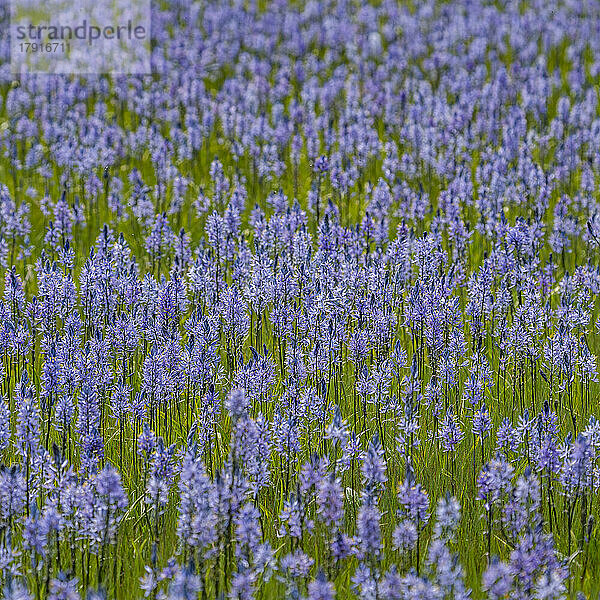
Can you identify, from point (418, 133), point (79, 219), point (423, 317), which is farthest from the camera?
point (418, 133)

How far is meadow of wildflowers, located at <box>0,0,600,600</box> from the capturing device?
404cm

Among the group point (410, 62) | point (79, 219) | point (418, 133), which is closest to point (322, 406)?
point (79, 219)

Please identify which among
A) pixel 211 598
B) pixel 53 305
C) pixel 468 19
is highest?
pixel 468 19

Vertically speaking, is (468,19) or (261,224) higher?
(468,19)

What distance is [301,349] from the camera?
19.8ft

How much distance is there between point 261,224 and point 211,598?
3.87 metres

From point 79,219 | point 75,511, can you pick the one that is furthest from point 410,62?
point 75,511

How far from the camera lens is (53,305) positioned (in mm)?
6074

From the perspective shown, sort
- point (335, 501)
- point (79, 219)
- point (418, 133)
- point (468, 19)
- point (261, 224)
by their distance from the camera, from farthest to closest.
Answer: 1. point (468, 19)
2. point (418, 133)
3. point (79, 219)
4. point (261, 224)
5. point (335, 501)

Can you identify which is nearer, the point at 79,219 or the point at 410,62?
the point at 79,219

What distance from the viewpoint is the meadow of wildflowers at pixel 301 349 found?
13.3ft

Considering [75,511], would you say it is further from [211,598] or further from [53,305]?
[53,305]

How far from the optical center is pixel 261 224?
24.4ft

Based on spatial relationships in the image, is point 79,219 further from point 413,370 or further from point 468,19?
point 468,19
